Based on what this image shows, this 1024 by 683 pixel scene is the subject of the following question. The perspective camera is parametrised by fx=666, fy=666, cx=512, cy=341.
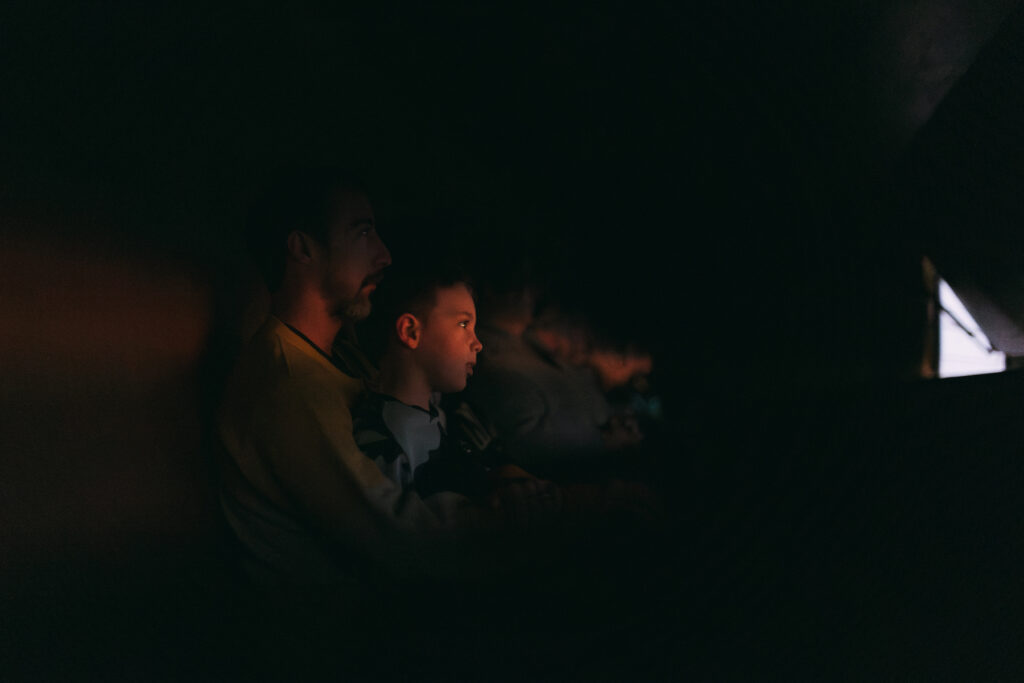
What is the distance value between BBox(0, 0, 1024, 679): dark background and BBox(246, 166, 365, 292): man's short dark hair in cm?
1

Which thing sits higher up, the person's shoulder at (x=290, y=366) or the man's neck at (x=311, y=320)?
the man's neck at (x=311, y=320)

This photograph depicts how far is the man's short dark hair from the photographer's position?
0.43 meters

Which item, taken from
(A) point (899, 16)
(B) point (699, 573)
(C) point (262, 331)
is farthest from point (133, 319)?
(A) point (899, 16)

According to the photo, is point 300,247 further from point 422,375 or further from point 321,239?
point 422,375

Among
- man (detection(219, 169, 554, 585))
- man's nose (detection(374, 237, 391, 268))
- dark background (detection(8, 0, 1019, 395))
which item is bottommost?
man (detection(219, 169, 554, 585))

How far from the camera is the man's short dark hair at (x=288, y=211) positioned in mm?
432

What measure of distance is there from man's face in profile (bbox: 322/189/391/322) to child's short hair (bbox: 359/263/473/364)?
0.04 ft

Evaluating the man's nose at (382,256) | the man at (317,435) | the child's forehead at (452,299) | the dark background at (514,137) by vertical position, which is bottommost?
the man at (317,435)

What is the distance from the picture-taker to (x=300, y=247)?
1.41 ft

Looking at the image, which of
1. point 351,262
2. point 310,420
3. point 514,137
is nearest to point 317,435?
point 310,420

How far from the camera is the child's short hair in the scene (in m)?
0.41

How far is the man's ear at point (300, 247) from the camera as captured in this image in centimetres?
43

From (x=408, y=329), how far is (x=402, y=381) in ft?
0.11

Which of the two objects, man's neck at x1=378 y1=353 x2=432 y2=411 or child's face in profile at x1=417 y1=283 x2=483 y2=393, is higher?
child's face in profile at x1=417 y1=283 x2=483 y2=393
